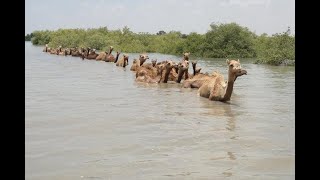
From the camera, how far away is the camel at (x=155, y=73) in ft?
51.8

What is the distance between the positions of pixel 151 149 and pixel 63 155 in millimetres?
1163

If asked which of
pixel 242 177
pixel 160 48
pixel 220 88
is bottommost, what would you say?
pixel 242 177

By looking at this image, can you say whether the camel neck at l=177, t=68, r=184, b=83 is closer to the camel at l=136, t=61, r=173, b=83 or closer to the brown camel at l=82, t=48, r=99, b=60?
the camel at l=136, t=61, r=173, b=83

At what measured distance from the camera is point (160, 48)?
58.5 metres

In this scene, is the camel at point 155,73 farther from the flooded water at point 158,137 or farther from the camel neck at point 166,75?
the flooded water at point 158,137

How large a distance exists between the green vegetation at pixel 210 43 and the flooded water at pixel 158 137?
19.0 meters

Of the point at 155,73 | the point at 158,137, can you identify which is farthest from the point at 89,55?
the point at 158,137

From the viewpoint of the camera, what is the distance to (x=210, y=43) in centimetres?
4144

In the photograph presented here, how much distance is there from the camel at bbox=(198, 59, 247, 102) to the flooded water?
36 centimetres

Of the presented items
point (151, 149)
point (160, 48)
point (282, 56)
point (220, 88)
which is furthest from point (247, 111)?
point (160, 48)

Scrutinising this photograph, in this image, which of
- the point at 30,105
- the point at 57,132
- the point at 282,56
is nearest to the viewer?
the point at 57,132

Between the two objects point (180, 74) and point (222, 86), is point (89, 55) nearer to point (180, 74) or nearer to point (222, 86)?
point (180, 74)

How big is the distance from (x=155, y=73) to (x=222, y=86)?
20.7ft
